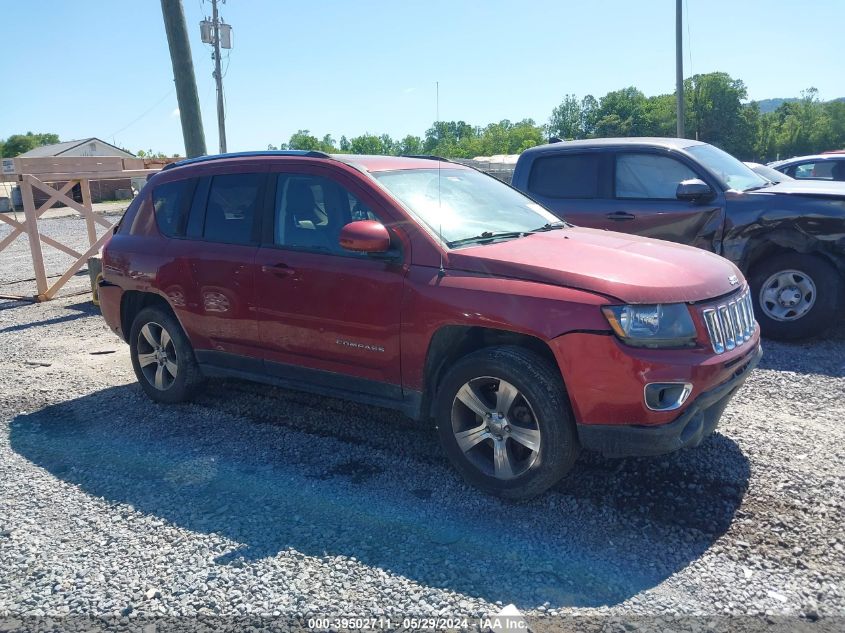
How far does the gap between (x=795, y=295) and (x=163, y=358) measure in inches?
226

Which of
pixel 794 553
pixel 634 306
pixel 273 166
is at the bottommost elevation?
pixel 794 553

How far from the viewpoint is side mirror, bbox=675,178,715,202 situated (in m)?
6.72

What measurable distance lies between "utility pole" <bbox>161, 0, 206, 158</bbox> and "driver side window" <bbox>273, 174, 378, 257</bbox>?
19.6 ft

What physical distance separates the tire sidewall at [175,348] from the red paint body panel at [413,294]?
0.14 meters

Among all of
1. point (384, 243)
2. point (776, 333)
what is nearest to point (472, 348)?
point (384, 243)

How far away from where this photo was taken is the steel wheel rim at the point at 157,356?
557cm

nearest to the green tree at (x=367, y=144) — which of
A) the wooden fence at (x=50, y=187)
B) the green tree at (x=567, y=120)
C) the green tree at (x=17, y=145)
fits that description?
the green tree at (x=567, y=120)

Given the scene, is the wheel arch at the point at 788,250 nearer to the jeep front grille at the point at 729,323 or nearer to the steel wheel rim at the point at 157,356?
the jeep front grille at the point at 729,323

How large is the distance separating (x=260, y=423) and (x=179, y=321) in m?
1.03

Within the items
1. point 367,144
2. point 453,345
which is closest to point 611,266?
point 453,345

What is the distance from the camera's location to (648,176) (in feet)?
24.0

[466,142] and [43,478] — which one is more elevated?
[466,142]

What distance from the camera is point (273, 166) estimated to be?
4898 mm

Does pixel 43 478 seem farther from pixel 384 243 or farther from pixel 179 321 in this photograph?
pixel 384 243
